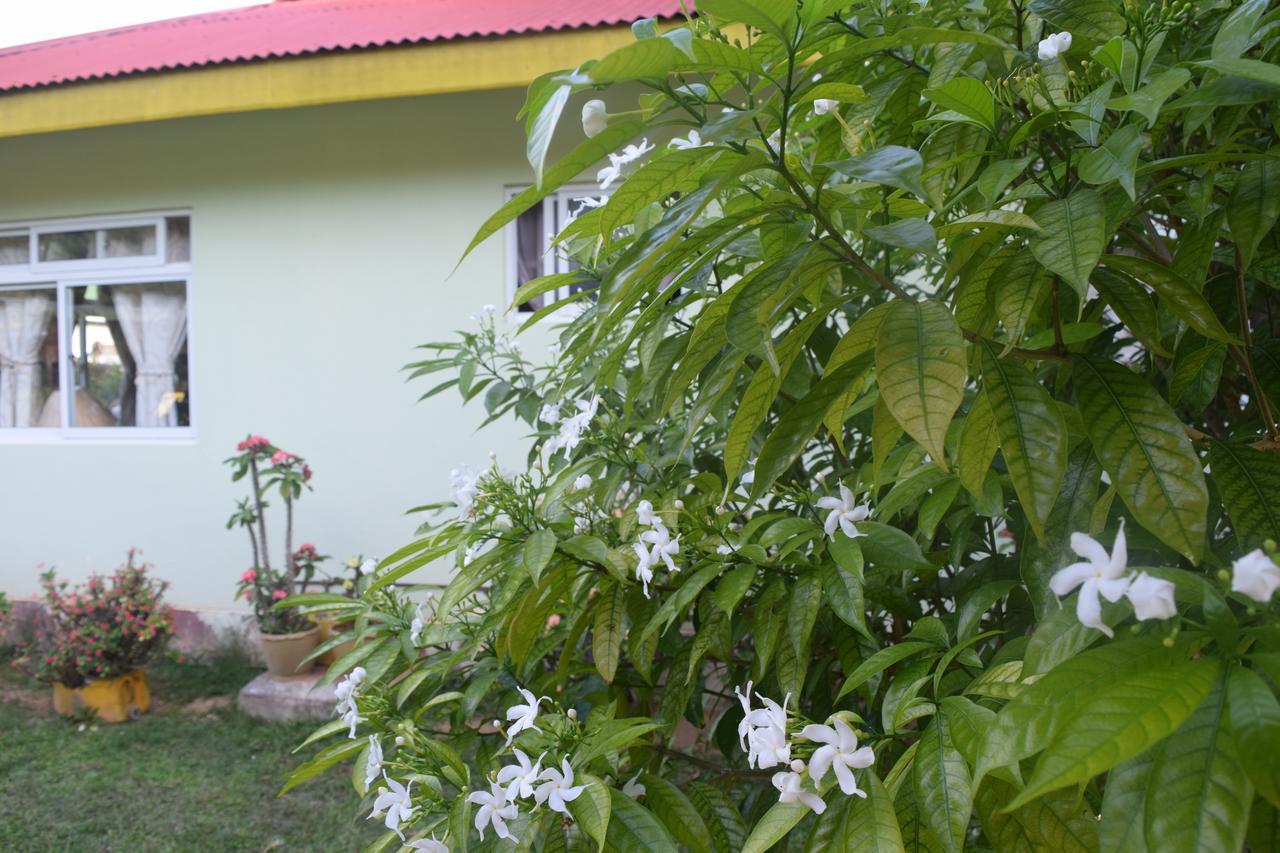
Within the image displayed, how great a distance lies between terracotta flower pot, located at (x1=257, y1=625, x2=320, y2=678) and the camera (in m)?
3.81

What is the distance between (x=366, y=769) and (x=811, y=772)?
26.1 inches

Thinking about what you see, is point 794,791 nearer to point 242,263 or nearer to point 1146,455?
point 1146,455

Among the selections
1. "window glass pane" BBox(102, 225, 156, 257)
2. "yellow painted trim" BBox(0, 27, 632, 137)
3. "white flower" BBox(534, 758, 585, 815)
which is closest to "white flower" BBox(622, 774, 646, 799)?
"white flower" BBox(534, 758, 585, 815)

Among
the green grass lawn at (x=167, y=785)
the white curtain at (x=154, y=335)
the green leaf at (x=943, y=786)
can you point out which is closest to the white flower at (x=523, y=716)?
the green leaf at (x=943, y=786)

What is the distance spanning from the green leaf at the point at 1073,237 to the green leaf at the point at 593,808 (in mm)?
631

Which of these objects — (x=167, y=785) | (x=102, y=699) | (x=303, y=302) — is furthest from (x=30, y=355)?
(x=167, y=785)

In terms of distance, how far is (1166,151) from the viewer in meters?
1.14

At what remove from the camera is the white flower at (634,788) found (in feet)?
3.37

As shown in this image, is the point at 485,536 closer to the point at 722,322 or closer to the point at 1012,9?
the point at 722,322

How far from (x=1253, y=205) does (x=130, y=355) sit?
16.7 ft

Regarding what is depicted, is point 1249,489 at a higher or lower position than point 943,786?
higher

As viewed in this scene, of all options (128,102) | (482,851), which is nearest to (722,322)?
(482,851)

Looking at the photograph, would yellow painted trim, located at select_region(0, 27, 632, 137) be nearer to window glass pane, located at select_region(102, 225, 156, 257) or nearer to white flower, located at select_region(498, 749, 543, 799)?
window glass pane, located at select_region(102, 225, 156, 257)

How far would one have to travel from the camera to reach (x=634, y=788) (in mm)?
1032
